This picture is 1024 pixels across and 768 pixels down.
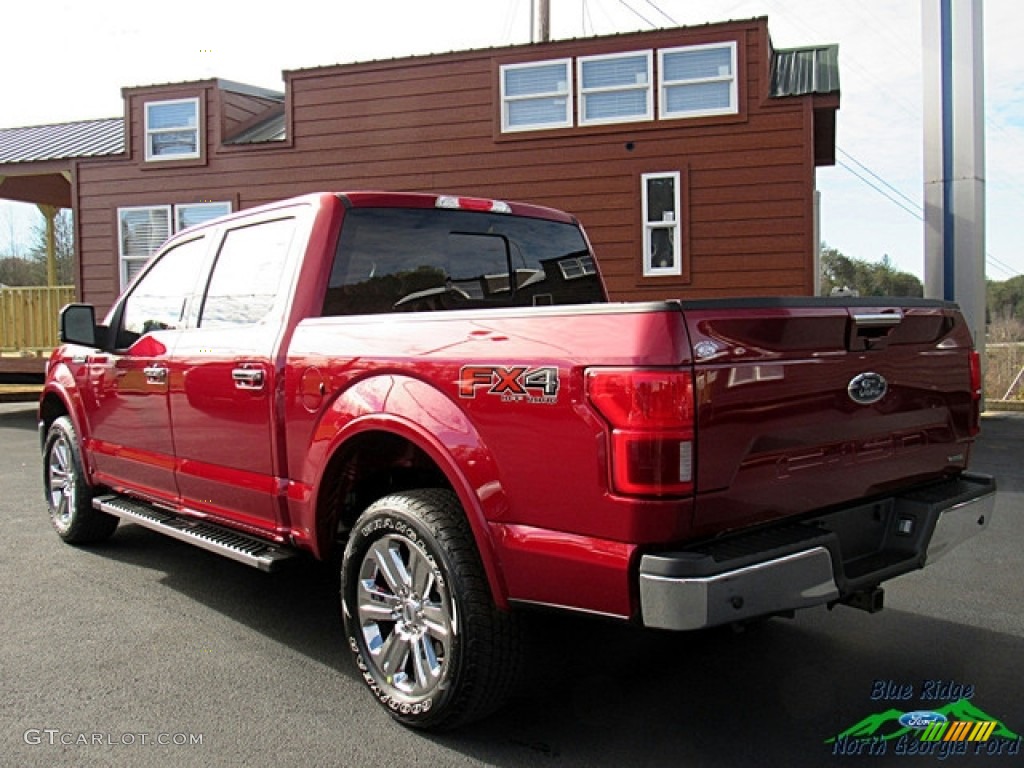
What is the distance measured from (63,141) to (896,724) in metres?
18.3

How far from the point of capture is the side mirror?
496 cm

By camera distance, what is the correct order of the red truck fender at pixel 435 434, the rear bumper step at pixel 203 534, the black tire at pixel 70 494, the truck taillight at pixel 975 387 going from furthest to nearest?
Answer: the black tire at pixel 70 494
the rear bumper step at pixel 203 534
the truck taillight at pixel 975 387
the red truck fender at pixel 435 434

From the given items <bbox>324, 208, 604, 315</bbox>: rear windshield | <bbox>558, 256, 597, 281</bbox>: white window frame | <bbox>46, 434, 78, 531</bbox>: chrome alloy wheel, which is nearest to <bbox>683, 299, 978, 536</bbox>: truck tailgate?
<bbox>324, 208, 604, 315</bbox>: rear windshield

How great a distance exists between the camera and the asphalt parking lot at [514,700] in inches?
118

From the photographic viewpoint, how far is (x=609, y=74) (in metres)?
13.0

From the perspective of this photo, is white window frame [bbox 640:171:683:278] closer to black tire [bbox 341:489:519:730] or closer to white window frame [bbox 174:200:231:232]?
white window frame [bbox 174:200:231:232]

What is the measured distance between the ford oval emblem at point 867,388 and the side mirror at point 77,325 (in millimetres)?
4002

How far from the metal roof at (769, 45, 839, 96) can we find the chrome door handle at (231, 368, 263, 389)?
1032 centimetres

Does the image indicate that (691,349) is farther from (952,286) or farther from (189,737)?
(952,286)

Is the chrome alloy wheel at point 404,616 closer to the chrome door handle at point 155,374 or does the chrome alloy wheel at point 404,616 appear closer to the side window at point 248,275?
the side window at point 248,275

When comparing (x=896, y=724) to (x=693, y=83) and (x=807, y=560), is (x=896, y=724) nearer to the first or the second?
(x=807, y=560)

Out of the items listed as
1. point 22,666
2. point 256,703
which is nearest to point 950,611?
point 256,703

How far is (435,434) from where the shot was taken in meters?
3.00

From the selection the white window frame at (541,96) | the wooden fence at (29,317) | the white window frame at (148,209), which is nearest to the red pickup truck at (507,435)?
the white window frame at (541,96)
